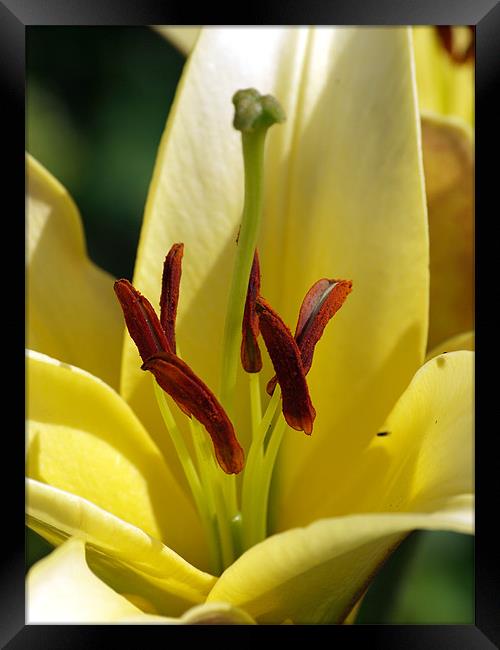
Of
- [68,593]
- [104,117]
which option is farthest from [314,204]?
[104,117]

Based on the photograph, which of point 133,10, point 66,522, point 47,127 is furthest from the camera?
point 47,127

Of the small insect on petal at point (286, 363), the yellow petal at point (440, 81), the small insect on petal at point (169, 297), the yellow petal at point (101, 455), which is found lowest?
the yellow petal at point (101, 455)

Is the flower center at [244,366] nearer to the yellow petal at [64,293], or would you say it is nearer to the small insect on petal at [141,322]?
the small insect on petal at [141,322]

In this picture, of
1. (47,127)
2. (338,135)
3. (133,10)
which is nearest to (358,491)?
(338,135)

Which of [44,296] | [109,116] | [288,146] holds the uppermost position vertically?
[109,116]

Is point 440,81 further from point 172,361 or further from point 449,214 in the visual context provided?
point 172,361

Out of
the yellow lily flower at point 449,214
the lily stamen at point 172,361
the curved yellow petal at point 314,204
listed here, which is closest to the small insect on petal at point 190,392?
the lily stamen at point 172,361

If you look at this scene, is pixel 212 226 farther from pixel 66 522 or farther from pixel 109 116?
pixel 109 116
